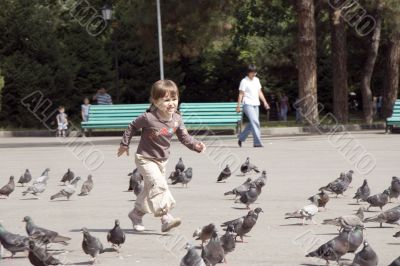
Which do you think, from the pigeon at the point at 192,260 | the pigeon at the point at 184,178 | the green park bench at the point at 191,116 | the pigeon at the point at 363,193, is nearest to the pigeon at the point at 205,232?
the pigeon at the point at 192,260

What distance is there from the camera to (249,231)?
9117 mm

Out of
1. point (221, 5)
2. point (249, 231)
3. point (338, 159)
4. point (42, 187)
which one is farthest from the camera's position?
point (221, 5)

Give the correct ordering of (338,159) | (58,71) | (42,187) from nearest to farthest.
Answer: (42,187)
(338,159)
(58,71)

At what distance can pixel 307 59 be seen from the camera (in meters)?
31.2

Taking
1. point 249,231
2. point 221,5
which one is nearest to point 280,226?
point 249,231

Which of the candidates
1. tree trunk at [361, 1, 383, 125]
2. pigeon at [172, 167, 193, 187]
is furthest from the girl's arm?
tree trunk at [361, 1, 383, 125]

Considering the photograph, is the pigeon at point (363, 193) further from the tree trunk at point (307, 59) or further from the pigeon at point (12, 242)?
the tree trunk at point (307, 59)

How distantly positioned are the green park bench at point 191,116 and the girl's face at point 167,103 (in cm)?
2015

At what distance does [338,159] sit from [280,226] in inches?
341

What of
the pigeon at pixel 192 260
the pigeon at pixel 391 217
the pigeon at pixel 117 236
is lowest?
the pigeon at pixel 391 217

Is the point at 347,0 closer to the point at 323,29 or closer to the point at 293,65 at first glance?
the point at 323,29

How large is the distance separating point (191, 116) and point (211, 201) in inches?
724

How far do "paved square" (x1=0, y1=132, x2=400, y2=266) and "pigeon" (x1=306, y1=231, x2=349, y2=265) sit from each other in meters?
0.30

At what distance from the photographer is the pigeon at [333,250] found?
292 inches
